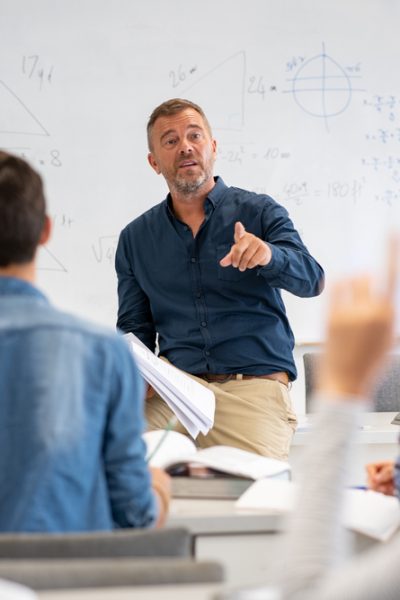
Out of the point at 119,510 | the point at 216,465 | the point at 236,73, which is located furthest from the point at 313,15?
the point at 119,510

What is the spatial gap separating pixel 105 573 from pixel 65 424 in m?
0.38

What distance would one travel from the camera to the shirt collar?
4.30 feet

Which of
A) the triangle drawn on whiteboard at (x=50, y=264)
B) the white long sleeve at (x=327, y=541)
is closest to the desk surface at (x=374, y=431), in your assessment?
the triangle drawn on whiteboard at (x=50, y=264)

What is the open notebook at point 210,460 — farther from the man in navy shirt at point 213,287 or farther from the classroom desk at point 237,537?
the man in navy shirt at point 213,287

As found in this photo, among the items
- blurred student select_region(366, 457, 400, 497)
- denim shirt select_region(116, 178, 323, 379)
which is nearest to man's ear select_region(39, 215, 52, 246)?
blurred student select_region(366, 457, 400, 497)

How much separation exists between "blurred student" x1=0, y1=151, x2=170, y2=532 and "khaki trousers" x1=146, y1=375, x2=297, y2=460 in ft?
4.03

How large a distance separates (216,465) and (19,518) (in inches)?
21.6

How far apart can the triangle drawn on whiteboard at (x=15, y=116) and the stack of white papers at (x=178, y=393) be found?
6.35 feet

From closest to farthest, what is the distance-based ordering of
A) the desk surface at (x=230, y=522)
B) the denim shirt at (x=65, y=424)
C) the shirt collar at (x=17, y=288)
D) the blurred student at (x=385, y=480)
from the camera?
the denim shirt at (x=65, y=424) → the shirt collar at (x=17, y=288) → the desk surface at (x=230, y=522) → the blurred student at (x=385, y=480)

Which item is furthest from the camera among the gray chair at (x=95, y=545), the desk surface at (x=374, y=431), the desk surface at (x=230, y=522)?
the desk surface at (x=374, y=431)

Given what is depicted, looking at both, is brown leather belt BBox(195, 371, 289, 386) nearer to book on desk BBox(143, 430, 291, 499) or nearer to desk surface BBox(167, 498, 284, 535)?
book on desk BBox(143, 430, 291, 499)

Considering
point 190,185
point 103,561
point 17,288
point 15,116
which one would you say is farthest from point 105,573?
point 15,116

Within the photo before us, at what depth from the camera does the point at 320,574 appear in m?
0.69

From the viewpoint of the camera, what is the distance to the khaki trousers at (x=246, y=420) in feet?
8.38
